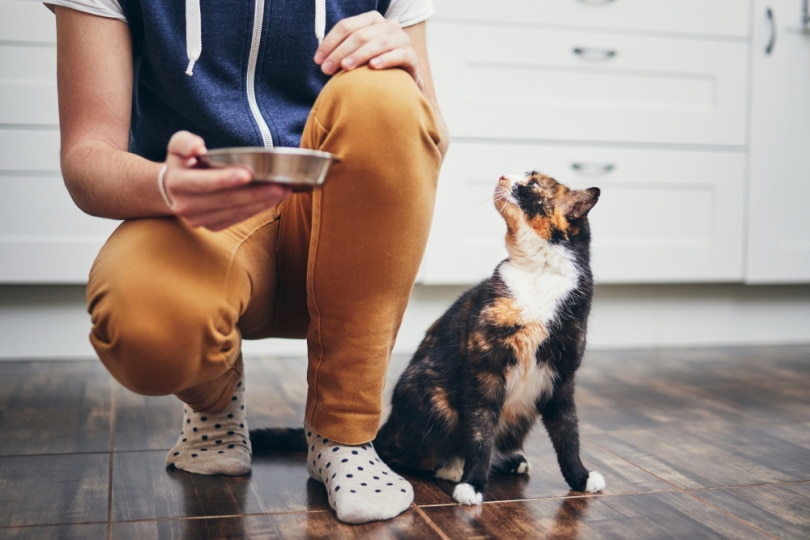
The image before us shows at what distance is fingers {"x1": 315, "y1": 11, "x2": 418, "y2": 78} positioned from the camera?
1092mm

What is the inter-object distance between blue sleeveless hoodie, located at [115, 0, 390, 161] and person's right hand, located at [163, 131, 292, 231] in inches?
13.2

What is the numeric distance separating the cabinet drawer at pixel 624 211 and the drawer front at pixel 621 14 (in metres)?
0.34

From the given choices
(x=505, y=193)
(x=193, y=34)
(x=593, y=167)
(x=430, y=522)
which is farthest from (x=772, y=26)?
(x=430, y=522)

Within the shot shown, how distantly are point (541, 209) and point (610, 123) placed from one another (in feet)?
4.56

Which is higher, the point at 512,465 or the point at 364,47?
the point at 364,47

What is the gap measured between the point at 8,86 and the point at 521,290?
1.57 m

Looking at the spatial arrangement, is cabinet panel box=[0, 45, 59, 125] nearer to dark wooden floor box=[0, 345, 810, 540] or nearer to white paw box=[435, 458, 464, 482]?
dark wooden floor box=[0, 345, 810, 540]

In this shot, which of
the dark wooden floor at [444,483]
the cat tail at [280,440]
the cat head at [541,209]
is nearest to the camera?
the dark wooden floor at [444,483]

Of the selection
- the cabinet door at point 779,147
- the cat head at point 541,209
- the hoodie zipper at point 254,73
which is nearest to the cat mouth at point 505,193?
the cat head at point 541,209

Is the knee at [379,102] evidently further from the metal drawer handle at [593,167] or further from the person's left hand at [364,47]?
the metal drawer handle at [593,167]

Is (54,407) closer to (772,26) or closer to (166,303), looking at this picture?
(166,303)

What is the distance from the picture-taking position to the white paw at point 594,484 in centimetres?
126

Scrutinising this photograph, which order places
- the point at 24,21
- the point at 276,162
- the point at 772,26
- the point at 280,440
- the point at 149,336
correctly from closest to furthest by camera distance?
the point at 276,162 < the point at 149,336 < the point at 280,440 < the point at 24,21 < the point at 772,26

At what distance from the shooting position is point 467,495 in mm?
1185
